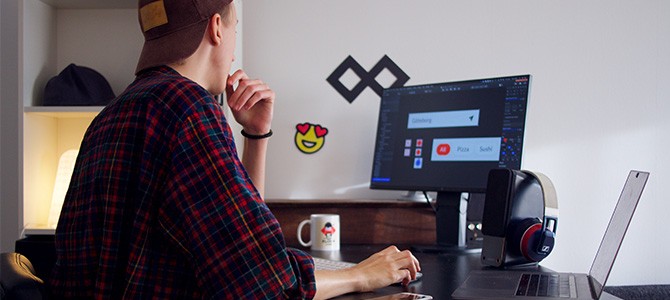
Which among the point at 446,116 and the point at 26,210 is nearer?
the point at 26,210

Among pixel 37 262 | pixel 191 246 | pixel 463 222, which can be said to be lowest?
pixel 37 262

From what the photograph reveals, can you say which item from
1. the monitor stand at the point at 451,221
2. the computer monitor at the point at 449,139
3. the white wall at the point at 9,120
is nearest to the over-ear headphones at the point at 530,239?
the computer monitor at the point at 449,139

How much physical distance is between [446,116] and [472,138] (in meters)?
0.14

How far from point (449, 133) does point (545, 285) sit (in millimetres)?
904

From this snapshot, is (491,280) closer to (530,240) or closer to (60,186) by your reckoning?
(530,240)

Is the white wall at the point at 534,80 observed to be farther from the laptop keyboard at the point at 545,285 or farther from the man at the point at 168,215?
the man at the point at 168,215

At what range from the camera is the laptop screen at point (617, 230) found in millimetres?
1527

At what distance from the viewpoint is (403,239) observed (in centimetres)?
264

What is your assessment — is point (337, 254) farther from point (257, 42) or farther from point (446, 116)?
point (257, 42)

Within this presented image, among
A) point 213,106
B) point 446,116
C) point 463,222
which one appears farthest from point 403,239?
point 213,106

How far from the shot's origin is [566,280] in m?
1.72

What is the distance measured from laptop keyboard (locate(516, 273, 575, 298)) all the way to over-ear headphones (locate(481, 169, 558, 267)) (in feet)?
0.64

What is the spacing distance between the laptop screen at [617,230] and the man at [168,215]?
0.66 meters

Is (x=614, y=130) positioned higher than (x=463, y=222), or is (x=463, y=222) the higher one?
(x=614, y=130)
